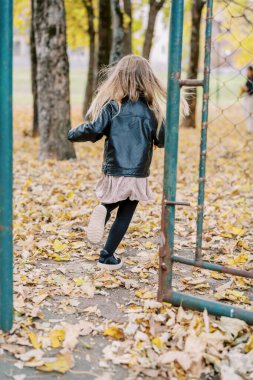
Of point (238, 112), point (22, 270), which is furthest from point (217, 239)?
point (238, 112)

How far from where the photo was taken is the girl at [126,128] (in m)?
3.55

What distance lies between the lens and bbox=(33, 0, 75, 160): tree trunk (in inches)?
332

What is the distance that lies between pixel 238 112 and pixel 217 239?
1973 cm

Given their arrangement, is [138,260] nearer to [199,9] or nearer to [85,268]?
[85,268]

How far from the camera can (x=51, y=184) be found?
7.00 metres

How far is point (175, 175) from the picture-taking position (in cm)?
298

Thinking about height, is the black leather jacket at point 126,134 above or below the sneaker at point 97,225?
above

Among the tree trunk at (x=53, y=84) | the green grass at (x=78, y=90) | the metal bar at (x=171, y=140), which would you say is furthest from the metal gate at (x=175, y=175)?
the green grass at (x=78, y=90)

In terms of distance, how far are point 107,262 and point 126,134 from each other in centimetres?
94

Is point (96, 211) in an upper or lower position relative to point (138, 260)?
upper

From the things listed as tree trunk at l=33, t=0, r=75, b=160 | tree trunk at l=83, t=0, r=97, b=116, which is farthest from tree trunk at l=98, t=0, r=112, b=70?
tree trunk at l=33, t=0, r=75, b=160

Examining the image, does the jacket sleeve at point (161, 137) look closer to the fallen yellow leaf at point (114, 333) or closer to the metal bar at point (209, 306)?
the metal bar at point (209, 306)

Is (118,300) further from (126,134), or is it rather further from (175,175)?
(126,134)

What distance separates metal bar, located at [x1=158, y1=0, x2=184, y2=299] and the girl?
62 centimetres
